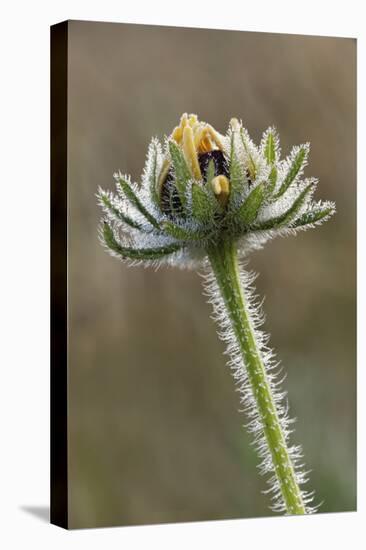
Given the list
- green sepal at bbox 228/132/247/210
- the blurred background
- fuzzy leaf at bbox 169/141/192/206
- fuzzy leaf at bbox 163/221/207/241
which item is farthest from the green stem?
the blurred background

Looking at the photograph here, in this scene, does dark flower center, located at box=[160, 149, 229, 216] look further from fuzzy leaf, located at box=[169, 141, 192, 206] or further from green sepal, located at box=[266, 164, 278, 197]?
green sepal, located at box=[266, 164, 278, 197]

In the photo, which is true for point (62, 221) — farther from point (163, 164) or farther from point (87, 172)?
point (163, 164)

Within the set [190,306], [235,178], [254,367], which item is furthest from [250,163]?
[190,306]

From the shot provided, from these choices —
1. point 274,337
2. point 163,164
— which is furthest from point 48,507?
point 163,164

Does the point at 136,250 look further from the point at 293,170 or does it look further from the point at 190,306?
the point at 190,306

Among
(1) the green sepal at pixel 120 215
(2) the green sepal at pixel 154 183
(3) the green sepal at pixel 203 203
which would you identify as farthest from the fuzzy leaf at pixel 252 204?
(1) the green sepal at pixel 120 215

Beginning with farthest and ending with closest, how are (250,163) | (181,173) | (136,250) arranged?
(136,250), (250,163), (181,173)
